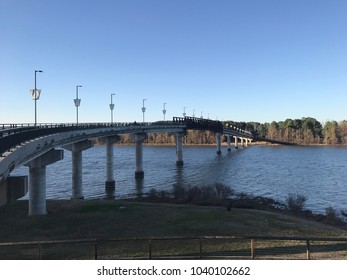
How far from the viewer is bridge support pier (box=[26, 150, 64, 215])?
117 feet

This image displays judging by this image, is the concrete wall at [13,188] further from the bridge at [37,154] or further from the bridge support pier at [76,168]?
the bridge support pier at [76,168]

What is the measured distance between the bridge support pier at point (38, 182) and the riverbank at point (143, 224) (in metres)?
1.16

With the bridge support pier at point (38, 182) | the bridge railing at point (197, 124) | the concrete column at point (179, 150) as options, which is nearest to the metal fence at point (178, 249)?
the bridge support pier at point (38, 182)

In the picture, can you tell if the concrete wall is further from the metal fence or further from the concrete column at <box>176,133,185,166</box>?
the concrete column at <box>176,133,185,166</box>

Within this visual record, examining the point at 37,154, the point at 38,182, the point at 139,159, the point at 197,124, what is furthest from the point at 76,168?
the point at 197,124

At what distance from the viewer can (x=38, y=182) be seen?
36.2 meters

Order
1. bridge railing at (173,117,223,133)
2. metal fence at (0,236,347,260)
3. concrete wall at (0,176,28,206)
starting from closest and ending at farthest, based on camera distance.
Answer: metal fence at (0,236,347,260) < concrete wall at (0,176,28,206) < bridge railing at (173,117,223,133)

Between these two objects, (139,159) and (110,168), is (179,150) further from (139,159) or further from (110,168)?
(110,168)

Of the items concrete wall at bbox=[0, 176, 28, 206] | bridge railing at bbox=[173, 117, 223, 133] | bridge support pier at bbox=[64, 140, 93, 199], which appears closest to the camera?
concrete wall at bbox=[0, 176, 28, 206]

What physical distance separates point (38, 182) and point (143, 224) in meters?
14.1

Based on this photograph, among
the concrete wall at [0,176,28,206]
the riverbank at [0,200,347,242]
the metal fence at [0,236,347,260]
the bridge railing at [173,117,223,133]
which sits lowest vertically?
the riverbank at [0,200,347,242]

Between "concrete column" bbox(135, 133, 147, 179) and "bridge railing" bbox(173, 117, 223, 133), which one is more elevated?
"bridge railing" bbox(173, 117, 223, 133)

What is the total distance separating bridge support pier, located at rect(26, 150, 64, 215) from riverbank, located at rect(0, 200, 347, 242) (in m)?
1.16

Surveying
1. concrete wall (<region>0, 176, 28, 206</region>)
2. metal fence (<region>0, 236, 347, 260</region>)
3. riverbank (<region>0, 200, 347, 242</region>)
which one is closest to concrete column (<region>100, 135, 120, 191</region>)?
riverbank (<region>0, 200, 347, 242</region>)
